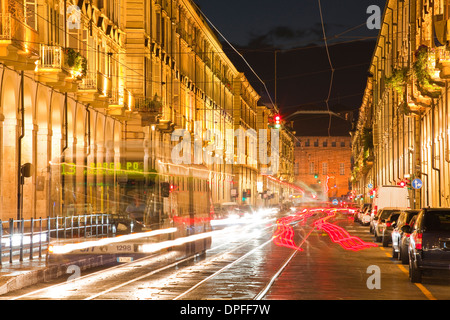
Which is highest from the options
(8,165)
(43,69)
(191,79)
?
(191,79)

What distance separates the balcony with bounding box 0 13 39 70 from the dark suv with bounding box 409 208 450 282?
14.3 m

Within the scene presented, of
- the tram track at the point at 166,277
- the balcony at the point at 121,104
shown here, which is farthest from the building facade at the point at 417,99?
the balcony at the point at 121,104

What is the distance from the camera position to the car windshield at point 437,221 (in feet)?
62.5

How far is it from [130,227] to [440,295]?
895 cm

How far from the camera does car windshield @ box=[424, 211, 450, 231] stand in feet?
62.5

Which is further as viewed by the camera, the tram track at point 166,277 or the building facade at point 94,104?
the building facade at point 94,104

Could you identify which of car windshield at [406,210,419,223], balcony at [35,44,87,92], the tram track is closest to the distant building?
balcony at [35,44,87,92]

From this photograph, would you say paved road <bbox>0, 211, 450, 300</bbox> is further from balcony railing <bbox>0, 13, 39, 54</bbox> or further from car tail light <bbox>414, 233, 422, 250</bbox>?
balcony railing <bbox>0, 13, 39, 54</bbox>

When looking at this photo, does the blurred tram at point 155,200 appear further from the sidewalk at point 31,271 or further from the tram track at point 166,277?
the sidewalk at point 31,271

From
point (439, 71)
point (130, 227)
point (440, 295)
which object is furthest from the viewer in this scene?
point (439, 71)

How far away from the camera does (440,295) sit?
16.4 m

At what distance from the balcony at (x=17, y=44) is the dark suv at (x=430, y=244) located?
46.9 ft

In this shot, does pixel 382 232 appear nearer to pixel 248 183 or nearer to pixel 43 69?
pixel 43 69
